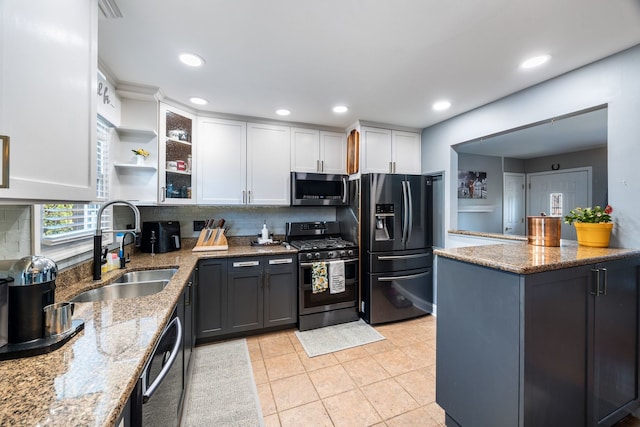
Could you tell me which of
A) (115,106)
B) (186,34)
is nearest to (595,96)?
(186,34)

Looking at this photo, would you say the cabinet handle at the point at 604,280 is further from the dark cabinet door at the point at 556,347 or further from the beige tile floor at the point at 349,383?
the beige tile floor at the point at 349,383

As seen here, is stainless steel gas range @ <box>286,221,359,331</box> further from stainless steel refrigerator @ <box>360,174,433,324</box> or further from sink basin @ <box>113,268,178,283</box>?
sink basin @ <box>113,268,178,283</box>

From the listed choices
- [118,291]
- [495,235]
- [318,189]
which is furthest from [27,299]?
[495,235]

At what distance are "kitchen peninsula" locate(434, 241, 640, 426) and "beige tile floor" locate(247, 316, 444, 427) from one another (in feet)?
1.09

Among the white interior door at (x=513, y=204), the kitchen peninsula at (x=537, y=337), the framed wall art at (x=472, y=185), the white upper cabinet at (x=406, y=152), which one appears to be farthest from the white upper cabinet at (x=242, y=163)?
the white interior door at (x=513, y=204)

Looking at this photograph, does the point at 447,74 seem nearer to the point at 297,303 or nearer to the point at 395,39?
the point at 395,39

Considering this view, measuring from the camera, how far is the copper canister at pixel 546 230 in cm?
193

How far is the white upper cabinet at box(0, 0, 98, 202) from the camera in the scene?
70cm

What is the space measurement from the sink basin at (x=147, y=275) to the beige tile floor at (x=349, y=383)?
1081mm

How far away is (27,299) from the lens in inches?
33.9

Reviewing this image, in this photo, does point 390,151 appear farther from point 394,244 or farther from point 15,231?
point 15,231

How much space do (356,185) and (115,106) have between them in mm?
2449

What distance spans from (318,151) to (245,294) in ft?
6.27

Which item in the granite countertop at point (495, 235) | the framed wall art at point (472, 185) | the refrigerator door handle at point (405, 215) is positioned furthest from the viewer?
the framed wall art at point (472, 185)
